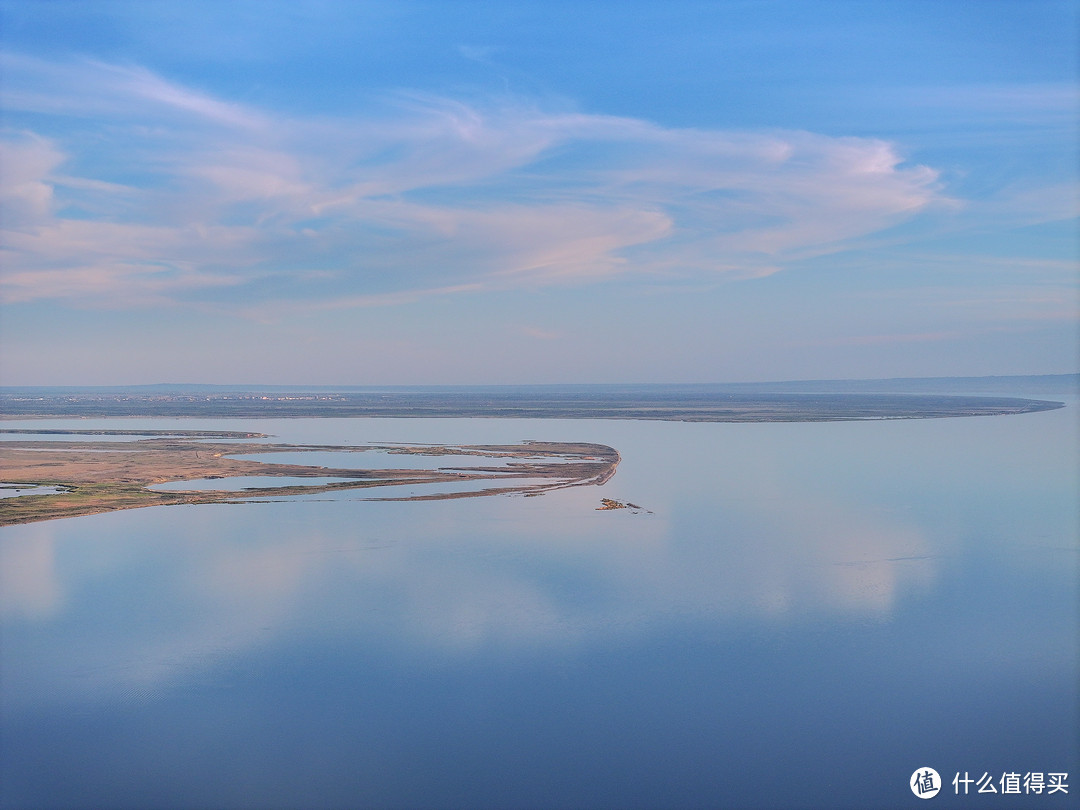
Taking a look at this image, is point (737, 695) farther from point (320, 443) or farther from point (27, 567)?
point (320, 443)

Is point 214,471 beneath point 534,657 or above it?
above

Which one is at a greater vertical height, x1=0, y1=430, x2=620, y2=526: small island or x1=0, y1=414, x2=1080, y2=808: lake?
x1=0, y1=430, x2=620, y2=526: small island

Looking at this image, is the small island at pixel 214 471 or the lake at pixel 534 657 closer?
the lake at pixel 534 657

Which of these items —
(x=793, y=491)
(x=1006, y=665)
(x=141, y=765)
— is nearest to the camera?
(x=141, y=765)

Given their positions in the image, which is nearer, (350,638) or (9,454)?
(350,638)

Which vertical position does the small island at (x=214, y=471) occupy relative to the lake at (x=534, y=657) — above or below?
above

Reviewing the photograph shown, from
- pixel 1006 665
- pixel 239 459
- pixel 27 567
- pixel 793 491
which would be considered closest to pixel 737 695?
pixel 1006 665

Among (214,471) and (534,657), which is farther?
(214,471)

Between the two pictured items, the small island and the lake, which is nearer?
the lake
